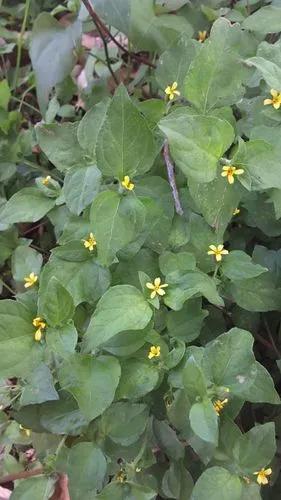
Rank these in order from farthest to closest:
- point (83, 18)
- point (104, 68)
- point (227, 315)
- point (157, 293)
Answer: point (104, 68) < point (83, 18) < point (227, 315) < point (157, 293)

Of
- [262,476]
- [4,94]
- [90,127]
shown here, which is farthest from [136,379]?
[4,94]

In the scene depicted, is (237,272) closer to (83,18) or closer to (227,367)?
(227,367)

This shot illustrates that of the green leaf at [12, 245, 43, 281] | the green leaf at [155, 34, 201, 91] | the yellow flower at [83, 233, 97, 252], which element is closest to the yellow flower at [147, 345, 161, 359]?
the yellow flower at [83, 233, 97, 252]

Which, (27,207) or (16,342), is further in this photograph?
(27,207)

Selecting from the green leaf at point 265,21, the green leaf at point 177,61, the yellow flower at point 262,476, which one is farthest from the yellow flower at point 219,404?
the green leaf at point 265,21

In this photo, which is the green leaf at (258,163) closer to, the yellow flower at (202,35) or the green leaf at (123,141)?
the green leaf at (123,141)

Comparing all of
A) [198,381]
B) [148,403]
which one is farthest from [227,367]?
[148,403]

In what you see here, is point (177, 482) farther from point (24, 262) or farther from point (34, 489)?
point (24, 262)
